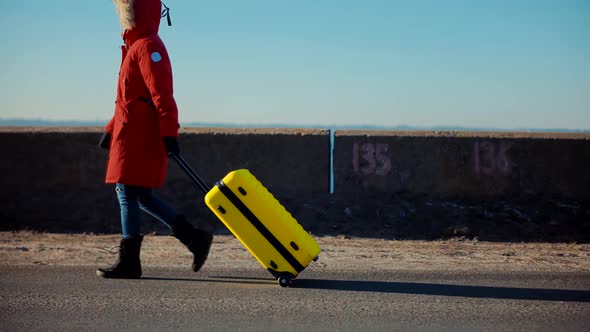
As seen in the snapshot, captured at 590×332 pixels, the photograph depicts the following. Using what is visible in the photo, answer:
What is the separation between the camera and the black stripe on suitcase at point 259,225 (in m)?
5.36

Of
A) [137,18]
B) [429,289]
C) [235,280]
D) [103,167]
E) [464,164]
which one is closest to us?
[429,289]

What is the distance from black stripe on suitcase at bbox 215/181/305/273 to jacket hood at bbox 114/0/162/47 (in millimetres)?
1326

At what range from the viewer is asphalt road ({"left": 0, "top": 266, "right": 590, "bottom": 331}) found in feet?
14.7

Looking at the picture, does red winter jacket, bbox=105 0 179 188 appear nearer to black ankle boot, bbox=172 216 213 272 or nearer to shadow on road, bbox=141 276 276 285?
black ankle boot, bbox=172 216 213 272

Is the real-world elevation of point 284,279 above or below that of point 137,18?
below

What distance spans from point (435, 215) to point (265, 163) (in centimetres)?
210

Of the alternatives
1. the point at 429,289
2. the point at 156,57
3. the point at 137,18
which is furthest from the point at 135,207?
the point at 429,289

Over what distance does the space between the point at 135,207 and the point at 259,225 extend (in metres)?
0.98

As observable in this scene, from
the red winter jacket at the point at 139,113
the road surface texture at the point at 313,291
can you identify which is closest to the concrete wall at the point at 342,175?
the road surface texture at the point at 313,291

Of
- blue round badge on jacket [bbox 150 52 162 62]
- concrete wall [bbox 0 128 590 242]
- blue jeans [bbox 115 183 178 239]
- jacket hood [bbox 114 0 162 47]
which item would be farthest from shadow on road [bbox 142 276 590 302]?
concrete wall [bbox 0 128 590 242]

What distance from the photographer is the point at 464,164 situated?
28.6ft

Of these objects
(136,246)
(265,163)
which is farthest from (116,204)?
(136,246)

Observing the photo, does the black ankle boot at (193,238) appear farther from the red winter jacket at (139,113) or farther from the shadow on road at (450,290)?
the shadow on road at (450,290)

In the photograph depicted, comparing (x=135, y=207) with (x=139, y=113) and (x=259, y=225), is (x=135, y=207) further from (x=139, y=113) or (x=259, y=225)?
(x=259, y=225)
